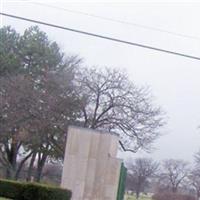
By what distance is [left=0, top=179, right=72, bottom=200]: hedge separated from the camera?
23953 mm

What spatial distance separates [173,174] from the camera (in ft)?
225

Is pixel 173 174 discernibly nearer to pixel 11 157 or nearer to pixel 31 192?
pixel 11 157

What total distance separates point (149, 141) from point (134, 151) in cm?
141

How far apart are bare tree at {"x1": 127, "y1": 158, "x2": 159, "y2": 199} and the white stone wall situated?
43.0 m

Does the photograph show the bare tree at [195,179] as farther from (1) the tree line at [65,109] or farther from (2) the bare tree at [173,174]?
(1) the tree line at [65,109]

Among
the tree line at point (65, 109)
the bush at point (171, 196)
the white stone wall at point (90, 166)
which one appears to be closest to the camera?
the white stone wall at point (90, 166)

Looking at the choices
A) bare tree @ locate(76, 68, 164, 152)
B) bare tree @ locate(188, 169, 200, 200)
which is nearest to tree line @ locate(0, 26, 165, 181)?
bare tree @ locate(76, 68, 164, 152)

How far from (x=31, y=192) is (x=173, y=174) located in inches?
1786

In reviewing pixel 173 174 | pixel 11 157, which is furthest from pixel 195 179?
pixel 11 157

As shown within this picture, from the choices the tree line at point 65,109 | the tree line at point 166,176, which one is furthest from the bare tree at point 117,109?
the tree line at point 166,176

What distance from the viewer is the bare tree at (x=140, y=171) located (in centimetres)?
6831

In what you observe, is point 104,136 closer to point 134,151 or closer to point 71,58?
point 134,151

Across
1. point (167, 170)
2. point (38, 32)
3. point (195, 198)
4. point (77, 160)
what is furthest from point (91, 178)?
point (167, 170)

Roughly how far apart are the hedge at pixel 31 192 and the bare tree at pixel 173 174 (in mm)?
43650
